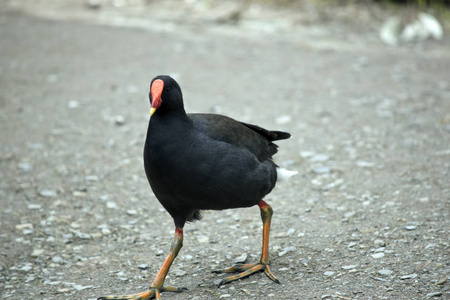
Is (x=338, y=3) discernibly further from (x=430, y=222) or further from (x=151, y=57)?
(x=430, y=222)

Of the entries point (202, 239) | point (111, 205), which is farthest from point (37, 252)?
point (202, 239)

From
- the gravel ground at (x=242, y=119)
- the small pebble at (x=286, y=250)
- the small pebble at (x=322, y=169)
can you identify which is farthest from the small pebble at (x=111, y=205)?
the small pebble at (x=322, y=169)

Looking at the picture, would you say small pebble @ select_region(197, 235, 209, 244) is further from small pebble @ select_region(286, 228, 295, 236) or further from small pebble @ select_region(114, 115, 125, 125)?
small pebble @ select_region(114, 115, 125, 125)

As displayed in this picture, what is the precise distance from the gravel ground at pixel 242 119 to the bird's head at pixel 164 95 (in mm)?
1408

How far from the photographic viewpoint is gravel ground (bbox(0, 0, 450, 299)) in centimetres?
418

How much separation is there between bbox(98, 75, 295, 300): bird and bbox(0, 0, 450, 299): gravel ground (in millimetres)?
601

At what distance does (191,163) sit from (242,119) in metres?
3.99

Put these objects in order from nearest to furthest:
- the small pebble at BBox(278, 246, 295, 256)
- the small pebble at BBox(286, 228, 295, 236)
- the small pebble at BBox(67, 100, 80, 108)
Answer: the small pebble at BBox(278, 246, 295, 256)
the small pebble at BBox(286, 228, 295, 236)
the small pebble at BBox(67, 100, 80, 108)

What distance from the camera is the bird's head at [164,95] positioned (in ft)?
11.4

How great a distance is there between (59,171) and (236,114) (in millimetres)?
2640

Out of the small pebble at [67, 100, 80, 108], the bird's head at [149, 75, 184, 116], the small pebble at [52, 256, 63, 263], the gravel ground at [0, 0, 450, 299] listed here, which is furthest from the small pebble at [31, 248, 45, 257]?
the small pebble at [67, 100, 80, 108]

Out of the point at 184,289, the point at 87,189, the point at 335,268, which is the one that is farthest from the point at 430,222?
the point at 87,189

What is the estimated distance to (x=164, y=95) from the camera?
3.54m

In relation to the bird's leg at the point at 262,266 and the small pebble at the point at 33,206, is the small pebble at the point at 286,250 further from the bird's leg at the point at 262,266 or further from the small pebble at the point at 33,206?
the small pebble at the point at 33,206
